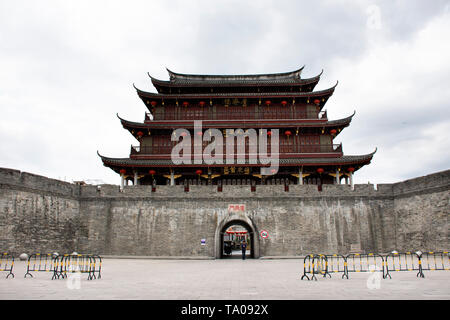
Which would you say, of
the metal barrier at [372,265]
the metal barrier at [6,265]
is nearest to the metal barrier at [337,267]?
the metal barrier at [372,265]

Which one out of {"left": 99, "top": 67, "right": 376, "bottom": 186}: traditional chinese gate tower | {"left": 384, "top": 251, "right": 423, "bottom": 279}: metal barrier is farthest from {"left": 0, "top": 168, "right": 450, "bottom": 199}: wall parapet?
{"left": 384, "top": 251, "right": 423, "bottom": 279}: metal barrier

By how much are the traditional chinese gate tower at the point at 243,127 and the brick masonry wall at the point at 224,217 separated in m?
2.68

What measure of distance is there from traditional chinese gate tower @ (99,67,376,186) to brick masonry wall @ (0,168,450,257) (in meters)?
2.68

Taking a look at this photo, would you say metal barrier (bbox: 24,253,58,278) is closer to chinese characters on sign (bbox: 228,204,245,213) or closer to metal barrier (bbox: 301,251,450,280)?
metal barrier (bbox: 301,251,450,280)

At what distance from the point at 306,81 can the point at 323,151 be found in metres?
6.13

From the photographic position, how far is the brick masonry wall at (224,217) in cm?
1812

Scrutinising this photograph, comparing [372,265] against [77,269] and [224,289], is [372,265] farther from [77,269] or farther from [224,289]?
[77,269]

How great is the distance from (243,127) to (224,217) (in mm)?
7530

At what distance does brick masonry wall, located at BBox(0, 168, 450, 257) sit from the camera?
59.5 ft

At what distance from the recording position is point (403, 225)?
721 inches

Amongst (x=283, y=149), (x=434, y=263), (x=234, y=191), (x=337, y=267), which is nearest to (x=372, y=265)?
(x=337, y=267)

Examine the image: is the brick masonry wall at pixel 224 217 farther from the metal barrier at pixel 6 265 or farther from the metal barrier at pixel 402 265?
the metal barrier at pixel 402 265

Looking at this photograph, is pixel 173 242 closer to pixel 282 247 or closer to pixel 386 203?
pixel 282 247

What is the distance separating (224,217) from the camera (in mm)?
Answer: 18719
